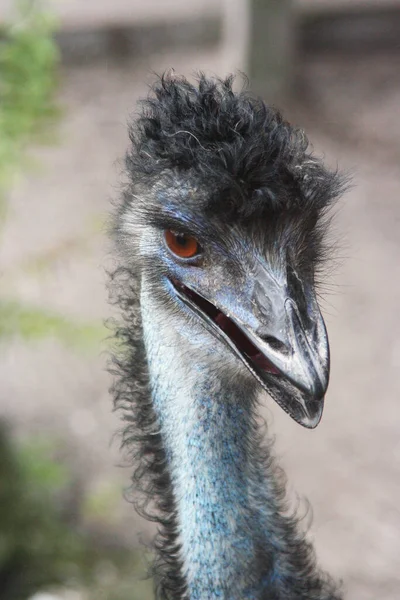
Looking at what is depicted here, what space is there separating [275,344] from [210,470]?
0.36 meters

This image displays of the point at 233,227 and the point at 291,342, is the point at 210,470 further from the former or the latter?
the point at 233,227

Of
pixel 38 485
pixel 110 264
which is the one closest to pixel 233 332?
pixel 38 485

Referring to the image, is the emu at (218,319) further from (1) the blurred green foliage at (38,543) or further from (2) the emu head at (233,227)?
(1) the blurred green foliage at (38,543)

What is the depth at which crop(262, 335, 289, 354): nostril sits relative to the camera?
172 cm

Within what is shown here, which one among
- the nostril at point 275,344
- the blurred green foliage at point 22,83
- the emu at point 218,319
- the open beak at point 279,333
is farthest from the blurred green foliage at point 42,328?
the nostril at point 275,344

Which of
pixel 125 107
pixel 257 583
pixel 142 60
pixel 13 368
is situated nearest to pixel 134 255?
pixel 257 583

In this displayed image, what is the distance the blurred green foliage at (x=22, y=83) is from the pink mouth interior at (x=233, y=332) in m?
1.88

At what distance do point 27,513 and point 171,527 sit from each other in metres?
2.12

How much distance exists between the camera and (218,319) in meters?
1.89

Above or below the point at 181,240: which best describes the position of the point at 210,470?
below

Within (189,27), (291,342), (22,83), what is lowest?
(291,342)

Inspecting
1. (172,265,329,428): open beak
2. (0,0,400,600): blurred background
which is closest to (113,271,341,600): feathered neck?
(172,265,329,428): open beak

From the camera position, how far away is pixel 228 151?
72.2 inches

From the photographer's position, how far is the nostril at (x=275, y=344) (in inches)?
67.7
